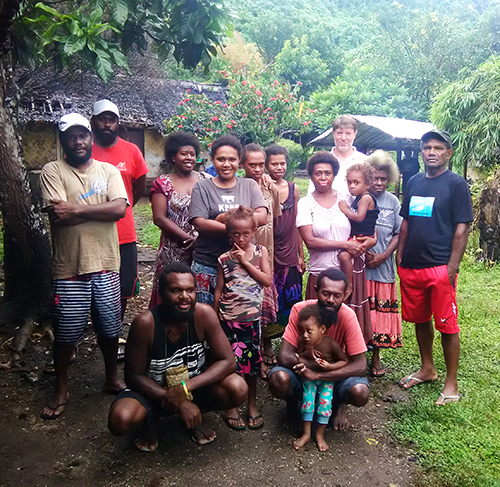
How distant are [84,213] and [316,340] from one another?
5.90ft

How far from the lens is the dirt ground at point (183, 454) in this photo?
285 centimetres

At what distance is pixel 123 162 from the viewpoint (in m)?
4.08

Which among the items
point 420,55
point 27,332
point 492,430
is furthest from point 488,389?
point 420,55

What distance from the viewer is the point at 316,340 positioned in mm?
3246

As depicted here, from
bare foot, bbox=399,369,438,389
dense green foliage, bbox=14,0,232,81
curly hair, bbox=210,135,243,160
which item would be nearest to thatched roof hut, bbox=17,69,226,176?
dense green foliage, bbox=14,0,232,81

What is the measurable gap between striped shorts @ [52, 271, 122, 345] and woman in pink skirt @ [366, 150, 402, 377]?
213 cm

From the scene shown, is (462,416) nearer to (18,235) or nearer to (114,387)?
(114,387)

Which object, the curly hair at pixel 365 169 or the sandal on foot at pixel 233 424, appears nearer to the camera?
the sandal on foot at pixel 233 424

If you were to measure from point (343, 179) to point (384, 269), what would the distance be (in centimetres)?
88

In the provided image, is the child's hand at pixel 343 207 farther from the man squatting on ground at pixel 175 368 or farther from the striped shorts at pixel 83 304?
the striped shorts at pixel 83 304

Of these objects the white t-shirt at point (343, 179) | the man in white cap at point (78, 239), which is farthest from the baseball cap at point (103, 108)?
the white t-shirt at point (343, 179)

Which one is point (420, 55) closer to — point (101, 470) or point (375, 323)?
point (375, 323)

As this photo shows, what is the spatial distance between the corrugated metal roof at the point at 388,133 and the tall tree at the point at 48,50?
8.70m

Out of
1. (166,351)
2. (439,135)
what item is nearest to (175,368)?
(166,351)
